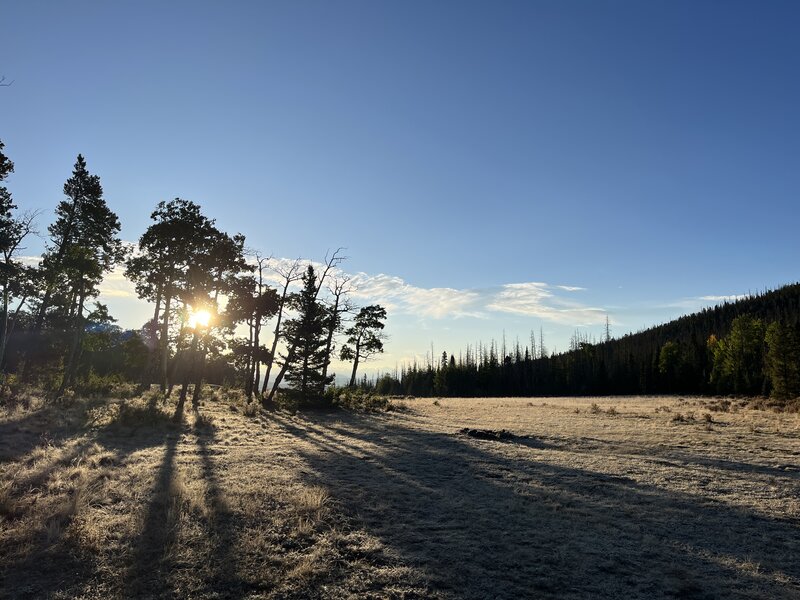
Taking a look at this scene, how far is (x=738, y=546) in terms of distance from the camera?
7.15 m

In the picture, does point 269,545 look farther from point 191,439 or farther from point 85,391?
point 85,391

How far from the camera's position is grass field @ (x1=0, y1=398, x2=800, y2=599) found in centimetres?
570

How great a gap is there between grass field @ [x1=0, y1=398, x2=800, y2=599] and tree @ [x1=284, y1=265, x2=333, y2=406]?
1743 cm

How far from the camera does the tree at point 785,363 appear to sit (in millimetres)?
53031

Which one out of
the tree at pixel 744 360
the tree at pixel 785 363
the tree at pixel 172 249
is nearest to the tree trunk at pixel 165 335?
the tree at pixel 172 249

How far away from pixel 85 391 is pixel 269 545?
25914 millimetres

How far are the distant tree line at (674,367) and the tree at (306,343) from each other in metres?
53.1

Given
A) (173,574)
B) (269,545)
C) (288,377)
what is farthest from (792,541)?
(288,377)

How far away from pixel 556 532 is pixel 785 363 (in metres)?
63.8

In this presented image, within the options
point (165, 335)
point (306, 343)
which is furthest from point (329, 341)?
point (165, 335)

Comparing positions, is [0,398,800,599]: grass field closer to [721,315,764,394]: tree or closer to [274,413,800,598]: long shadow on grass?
[274,413,800,598]: long shadow on grass

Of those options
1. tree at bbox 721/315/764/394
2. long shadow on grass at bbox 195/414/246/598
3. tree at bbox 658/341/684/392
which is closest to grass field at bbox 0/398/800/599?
long shadow on grass at bbox 195/414/246/598

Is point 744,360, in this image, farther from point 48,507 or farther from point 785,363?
point 48,507

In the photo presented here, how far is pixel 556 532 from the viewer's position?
7.70 metres
